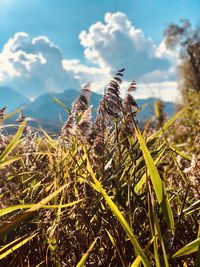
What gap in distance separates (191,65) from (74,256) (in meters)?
105

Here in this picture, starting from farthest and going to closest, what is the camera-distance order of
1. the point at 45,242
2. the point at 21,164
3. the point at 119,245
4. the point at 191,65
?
the point at 191,65 < the point at 21,164 < the point at 45,242 < the point at 119,245

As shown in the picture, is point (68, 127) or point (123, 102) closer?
point (123, 102)

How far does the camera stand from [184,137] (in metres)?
11.9

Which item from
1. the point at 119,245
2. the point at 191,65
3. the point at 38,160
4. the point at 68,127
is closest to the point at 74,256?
the point at 119,245

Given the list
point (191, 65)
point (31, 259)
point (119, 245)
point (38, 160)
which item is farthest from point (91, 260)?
point (191, 65)

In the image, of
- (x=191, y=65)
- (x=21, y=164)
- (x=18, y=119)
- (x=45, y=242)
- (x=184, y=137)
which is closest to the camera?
(x=45, y=242)

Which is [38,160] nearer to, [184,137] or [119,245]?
[119,245]

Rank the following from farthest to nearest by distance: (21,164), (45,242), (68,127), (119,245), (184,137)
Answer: (184,137)
(21,164)
(68,127)
(45,242)
(119,245)

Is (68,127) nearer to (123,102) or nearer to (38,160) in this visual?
(123,102)

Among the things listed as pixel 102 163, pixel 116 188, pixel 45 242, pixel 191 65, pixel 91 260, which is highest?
pixel 191 65

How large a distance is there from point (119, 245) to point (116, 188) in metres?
0.41

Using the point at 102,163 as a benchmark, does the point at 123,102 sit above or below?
above

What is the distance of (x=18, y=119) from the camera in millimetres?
3240

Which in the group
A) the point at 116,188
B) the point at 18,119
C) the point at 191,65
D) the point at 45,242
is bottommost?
the point at 45,242
